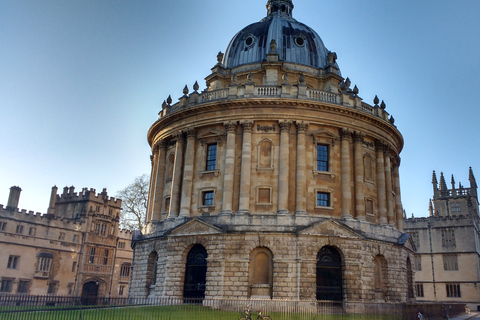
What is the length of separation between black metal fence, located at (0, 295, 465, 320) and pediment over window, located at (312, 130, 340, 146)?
11629 mm

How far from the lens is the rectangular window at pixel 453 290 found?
55188 mm

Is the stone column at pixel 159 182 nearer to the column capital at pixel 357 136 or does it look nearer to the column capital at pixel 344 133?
the column capital at pixel 344 133

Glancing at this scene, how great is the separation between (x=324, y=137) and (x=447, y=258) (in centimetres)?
3389

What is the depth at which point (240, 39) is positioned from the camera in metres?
42.6

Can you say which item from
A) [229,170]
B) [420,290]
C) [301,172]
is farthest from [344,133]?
[420,290]

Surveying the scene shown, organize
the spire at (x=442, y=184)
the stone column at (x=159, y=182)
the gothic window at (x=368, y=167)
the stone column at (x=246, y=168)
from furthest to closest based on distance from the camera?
1. the spire at (x=442, y=184)
2. the stone column at (x=159, y=182)
3. the gothic window at (x=368, y=167)
4. the stone column at (x=246, y=168)

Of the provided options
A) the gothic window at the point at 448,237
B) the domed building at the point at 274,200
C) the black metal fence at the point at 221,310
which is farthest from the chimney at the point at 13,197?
the gothic window at the point at 448,237

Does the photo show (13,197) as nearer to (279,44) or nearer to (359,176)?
(279,44)

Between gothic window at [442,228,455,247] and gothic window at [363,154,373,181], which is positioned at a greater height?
gothic window at [363,154,373,181]

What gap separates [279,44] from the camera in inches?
1586

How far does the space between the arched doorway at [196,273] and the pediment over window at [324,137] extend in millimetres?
11436

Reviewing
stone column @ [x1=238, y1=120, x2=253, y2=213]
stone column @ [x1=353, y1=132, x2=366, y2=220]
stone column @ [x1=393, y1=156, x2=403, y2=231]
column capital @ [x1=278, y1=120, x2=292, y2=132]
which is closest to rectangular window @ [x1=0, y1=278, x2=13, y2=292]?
stone column @ [x1=238, y1=120, x2=253, y2=213]

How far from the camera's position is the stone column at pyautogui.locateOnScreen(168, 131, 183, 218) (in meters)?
34.4

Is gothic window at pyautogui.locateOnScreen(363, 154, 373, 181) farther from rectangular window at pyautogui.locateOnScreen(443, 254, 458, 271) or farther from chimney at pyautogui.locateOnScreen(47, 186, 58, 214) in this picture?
chimney at pyautogui.locateOnScreen(47, 186, 58, 214)
